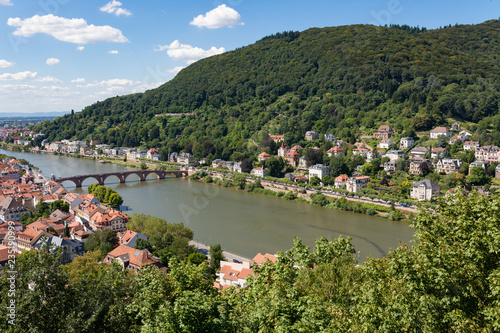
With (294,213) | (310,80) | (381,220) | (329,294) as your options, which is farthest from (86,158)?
(329,294)

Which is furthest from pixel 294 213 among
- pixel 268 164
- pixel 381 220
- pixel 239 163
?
pixel 239 163

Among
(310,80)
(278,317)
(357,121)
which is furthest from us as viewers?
(310,80)

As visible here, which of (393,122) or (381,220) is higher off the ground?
(393,122)

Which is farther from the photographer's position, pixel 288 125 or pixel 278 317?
pixel 288 125

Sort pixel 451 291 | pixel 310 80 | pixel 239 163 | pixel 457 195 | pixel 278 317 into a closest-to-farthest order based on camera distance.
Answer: pixel 451 291 → pixel 278 317 → pixel 457 195 → pixel 239 163 → pixel 310 80

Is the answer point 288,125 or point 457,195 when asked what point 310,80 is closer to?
point 288,125

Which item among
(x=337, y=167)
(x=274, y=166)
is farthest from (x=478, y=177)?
(x=274, y=166)

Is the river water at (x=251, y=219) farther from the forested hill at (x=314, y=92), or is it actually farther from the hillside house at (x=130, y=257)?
the forested hill at (x=314, y=92)

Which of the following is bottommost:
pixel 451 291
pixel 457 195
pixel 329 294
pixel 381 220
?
pixel 381 220

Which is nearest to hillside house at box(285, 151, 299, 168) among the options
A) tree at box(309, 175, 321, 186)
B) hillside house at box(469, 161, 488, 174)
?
tree at box(309, 175, 321, 186)

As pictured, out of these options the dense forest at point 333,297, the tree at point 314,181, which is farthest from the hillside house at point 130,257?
the tree at point 314,181
